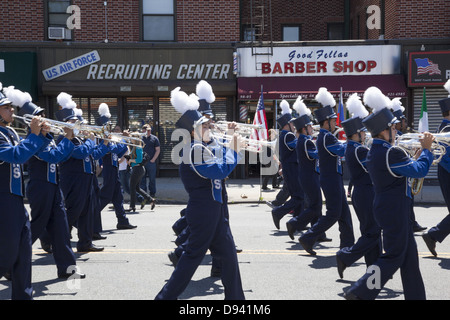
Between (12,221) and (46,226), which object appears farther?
(46,226)

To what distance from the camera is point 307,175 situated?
9.01 meters

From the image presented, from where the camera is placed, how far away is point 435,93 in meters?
18.6

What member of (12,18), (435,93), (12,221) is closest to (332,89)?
(435,93)

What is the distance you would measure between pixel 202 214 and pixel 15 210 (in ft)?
5.85

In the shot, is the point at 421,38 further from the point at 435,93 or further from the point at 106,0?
the point at 106,0

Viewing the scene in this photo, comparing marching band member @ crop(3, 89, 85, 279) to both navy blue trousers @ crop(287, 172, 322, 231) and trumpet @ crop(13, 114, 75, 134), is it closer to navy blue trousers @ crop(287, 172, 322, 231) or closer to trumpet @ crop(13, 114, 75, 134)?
trumpet @ crop(13, 114, 75, 134)

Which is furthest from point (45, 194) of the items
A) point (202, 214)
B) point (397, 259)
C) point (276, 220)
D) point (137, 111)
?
point (137, 111)

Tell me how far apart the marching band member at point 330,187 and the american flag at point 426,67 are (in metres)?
11.2

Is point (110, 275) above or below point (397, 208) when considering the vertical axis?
below

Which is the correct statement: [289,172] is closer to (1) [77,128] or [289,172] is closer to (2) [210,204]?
(1) [77,128]

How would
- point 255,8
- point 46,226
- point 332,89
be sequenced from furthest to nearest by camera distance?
point 255,8 → point 332,89 → point 46,226

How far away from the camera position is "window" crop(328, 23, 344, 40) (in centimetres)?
2283

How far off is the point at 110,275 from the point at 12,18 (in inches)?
577

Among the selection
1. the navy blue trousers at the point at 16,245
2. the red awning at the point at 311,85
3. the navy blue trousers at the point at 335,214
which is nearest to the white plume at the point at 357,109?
the navy blue trousers at the point at 335,214
